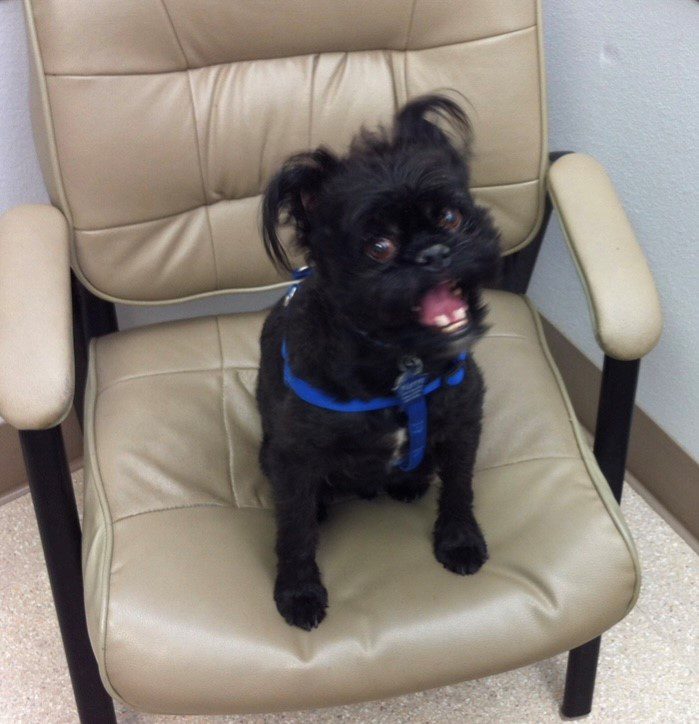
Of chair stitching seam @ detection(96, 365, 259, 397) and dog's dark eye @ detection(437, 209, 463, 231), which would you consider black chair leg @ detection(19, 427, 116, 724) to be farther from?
dog's dark eye @ detection(437, 209, 463, 231)

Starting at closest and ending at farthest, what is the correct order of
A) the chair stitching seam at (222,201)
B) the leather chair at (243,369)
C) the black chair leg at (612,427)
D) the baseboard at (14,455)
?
the leather chair at (243,369) < the black chair leg at (612,427) < the chair stitching seam at (222,201) < the baseboard at (14,455)

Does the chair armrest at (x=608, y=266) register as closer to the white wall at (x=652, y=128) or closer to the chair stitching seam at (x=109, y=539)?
the white wall at (x=652, y=128)

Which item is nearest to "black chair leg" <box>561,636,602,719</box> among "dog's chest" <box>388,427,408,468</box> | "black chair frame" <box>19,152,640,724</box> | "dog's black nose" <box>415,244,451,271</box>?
"black chair frame" <box>19,152,640,724</box>

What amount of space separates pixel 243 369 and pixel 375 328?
540 millimetres

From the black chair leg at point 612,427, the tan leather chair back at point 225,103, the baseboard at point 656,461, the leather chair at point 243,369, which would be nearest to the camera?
the leather chair at point 243,369

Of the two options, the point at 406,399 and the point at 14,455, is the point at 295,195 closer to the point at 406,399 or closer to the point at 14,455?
the point at 406,399

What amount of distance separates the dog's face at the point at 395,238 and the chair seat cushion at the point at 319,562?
34 cm

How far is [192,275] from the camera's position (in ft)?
4.57

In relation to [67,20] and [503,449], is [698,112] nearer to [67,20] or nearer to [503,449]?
[503,449]

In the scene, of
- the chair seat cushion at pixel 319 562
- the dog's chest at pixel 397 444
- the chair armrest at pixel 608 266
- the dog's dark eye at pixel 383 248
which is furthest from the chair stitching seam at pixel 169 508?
the chair armrest at pixel 608 266

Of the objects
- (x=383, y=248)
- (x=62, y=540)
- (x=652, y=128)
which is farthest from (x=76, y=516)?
(x=652, y=128)

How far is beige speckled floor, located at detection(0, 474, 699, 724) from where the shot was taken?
140 centimetres

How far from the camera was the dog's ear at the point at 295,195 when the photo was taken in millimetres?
924

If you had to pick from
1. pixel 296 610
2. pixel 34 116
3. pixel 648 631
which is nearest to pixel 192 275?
pixel 34 116
